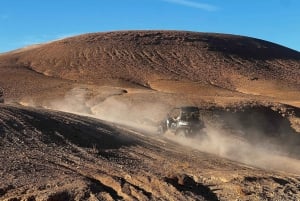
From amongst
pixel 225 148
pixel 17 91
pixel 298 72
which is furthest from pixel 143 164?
pixel 298 72

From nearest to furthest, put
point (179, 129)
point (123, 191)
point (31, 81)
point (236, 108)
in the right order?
1. point (123, 191)
2. point (179, 129)
3. point (236, 108)
4. point (31, 81)

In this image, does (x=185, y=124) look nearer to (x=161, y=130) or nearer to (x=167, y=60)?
(x=161, y=130)

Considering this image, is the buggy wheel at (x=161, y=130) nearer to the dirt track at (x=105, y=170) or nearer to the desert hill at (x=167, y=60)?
the dirt track at (x=105, y=170)

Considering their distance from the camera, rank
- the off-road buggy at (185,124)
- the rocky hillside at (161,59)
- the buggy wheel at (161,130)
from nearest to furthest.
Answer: the off-road buggy at (185,124)
the buggy wheel at (161,130)
the rocky hillside at (161,59)

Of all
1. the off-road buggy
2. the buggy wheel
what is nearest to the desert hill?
the buggy wheel

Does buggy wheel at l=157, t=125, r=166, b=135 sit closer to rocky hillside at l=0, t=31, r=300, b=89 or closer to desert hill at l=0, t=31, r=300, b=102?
desert hill at l=0, t=31, r=300, b=102

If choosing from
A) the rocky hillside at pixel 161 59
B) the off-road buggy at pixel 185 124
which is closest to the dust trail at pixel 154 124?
the off-road buggy at pixel 185 124

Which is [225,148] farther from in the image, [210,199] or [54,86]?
[54,86]

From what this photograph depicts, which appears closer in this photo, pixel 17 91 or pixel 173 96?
pixel 173 96

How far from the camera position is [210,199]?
14414 millimetres

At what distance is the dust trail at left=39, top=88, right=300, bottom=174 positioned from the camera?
2632cm

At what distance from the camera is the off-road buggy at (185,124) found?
29.8 metres

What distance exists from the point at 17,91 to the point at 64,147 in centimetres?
4021

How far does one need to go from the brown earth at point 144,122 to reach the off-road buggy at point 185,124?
2.06 ft
